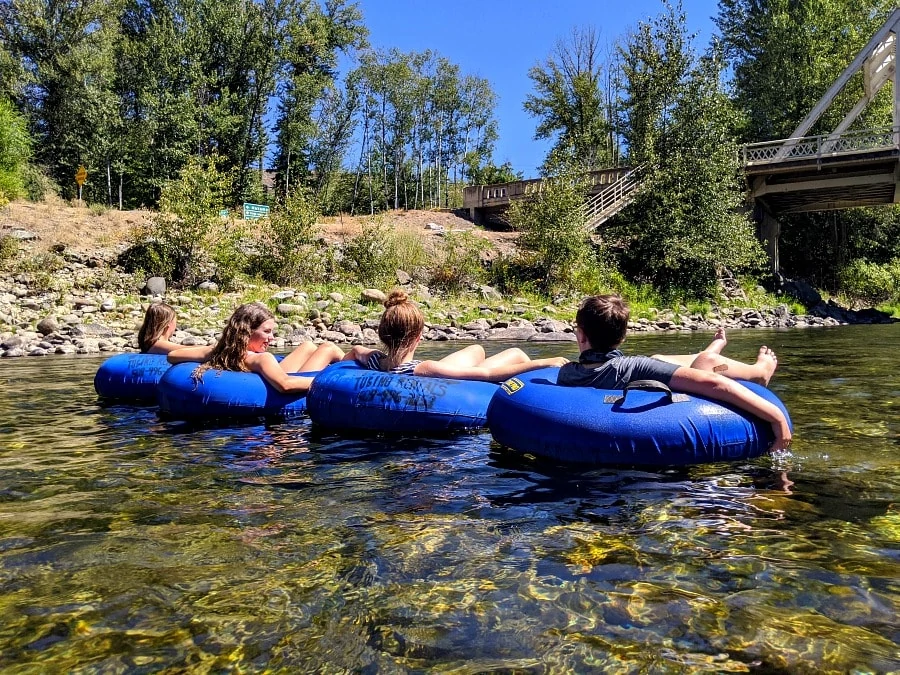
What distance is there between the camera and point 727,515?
3320mm

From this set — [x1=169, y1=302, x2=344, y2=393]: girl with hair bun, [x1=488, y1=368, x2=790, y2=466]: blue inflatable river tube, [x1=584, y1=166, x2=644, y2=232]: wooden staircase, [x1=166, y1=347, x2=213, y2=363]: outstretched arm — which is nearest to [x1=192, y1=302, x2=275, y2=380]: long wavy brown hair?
[x1=169, y1=302, x2=344, y2=393]: girl with hair bun

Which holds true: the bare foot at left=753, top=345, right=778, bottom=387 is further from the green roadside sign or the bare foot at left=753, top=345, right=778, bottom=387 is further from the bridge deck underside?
the green roadside sign

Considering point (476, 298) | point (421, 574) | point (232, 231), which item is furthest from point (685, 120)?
point (421, 574)

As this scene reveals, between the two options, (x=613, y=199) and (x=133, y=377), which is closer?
(x=133, y=377)

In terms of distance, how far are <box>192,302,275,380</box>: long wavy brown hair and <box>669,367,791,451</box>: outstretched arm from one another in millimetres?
3738

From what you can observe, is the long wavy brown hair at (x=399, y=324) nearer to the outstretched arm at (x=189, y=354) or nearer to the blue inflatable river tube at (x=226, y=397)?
the blue inflatable river tube at (x=226, y=397)

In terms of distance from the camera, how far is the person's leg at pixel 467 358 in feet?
18.3

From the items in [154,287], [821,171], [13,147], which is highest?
[13,147]

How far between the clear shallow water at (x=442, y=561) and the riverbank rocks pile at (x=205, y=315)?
10.8 m

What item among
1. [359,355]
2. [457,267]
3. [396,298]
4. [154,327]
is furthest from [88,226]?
[396,298]

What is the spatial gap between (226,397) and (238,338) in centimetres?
60

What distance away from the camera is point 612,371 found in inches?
175

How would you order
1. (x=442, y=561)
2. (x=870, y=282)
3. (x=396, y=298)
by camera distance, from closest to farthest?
(x=442, y=561)
(x=396, y=298)
(x=870, y=282)

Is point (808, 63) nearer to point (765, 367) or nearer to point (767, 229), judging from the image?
point (767, 229)
